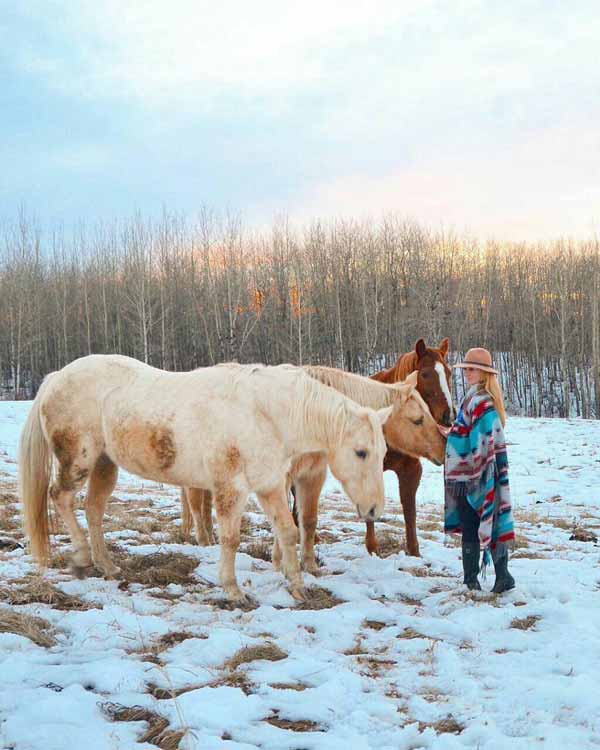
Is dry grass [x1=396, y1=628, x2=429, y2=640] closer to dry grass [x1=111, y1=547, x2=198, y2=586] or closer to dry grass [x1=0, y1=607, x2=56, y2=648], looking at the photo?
dry grass [x1=111, y1=547, x2=198, y2=586]

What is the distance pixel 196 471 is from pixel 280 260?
36236mm

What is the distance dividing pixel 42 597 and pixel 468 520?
3007 mm

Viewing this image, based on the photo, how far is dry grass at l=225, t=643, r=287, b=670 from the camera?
3.20 m

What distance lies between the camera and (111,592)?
4250 millimetres

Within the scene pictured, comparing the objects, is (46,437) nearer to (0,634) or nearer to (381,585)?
(0,634)

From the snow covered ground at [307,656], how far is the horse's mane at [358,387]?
4.58 ft

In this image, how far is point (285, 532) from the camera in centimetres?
448

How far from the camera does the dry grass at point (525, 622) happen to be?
12.7ft

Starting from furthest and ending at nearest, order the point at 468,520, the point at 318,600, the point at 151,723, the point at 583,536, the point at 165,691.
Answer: the point at 583,536
the point at 468,520
the point at 318,600
the point at 165,691
the point at 151,723

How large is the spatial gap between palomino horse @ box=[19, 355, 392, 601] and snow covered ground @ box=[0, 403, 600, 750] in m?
0.48

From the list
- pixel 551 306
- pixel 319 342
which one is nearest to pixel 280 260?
pixel 319 342

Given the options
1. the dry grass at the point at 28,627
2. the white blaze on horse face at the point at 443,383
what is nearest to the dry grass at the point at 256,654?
the dry grass at the point at 28,627

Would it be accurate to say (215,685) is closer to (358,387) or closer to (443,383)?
(358,387)

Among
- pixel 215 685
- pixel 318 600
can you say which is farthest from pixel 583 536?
pixel 215 685
